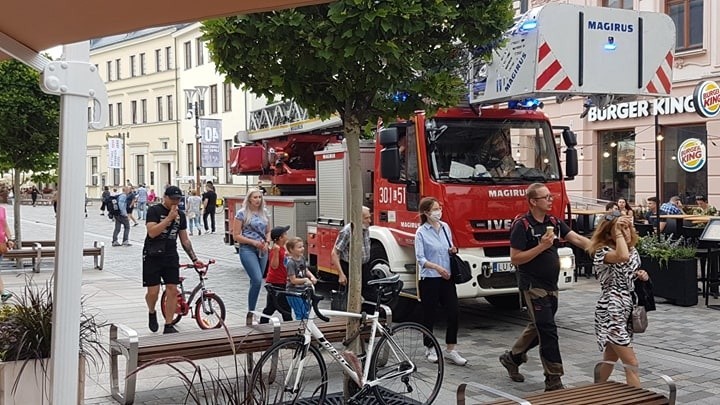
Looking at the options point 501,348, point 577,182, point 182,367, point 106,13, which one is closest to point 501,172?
point 501,348

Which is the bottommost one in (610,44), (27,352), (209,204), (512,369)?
(512,369)

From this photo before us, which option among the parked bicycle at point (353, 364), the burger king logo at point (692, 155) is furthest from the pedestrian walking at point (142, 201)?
the parked bicycle at point (353, 364)

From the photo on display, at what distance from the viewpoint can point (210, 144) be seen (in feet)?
87.2

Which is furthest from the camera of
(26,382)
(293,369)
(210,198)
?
(210,198)

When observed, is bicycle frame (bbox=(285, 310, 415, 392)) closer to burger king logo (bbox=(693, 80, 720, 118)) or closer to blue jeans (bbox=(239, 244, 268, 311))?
blue jeans (bbox=(239, 244, 268, 311))

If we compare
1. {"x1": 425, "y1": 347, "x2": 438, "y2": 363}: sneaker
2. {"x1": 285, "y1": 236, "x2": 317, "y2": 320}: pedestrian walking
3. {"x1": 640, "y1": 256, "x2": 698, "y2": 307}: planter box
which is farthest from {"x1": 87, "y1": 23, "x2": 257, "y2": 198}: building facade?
{"x1": 425, "y1": 347, "x2": 438, "y2": 363}: sneaker

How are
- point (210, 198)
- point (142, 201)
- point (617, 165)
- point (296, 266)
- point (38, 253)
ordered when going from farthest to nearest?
point (142, 201)
point (210, 198)
point (617, 165)
point (38, 253)
point (296, 266)

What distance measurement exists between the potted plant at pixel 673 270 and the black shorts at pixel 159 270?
666 cm

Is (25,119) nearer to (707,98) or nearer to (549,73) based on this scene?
(549,73)

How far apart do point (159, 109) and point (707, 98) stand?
156ft

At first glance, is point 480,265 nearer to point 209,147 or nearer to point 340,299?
point 340,299

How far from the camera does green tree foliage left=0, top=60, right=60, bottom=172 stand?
49.4 feet

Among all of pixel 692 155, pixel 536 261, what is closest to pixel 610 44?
pixel 536 261

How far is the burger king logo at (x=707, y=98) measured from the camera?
17938 mm
